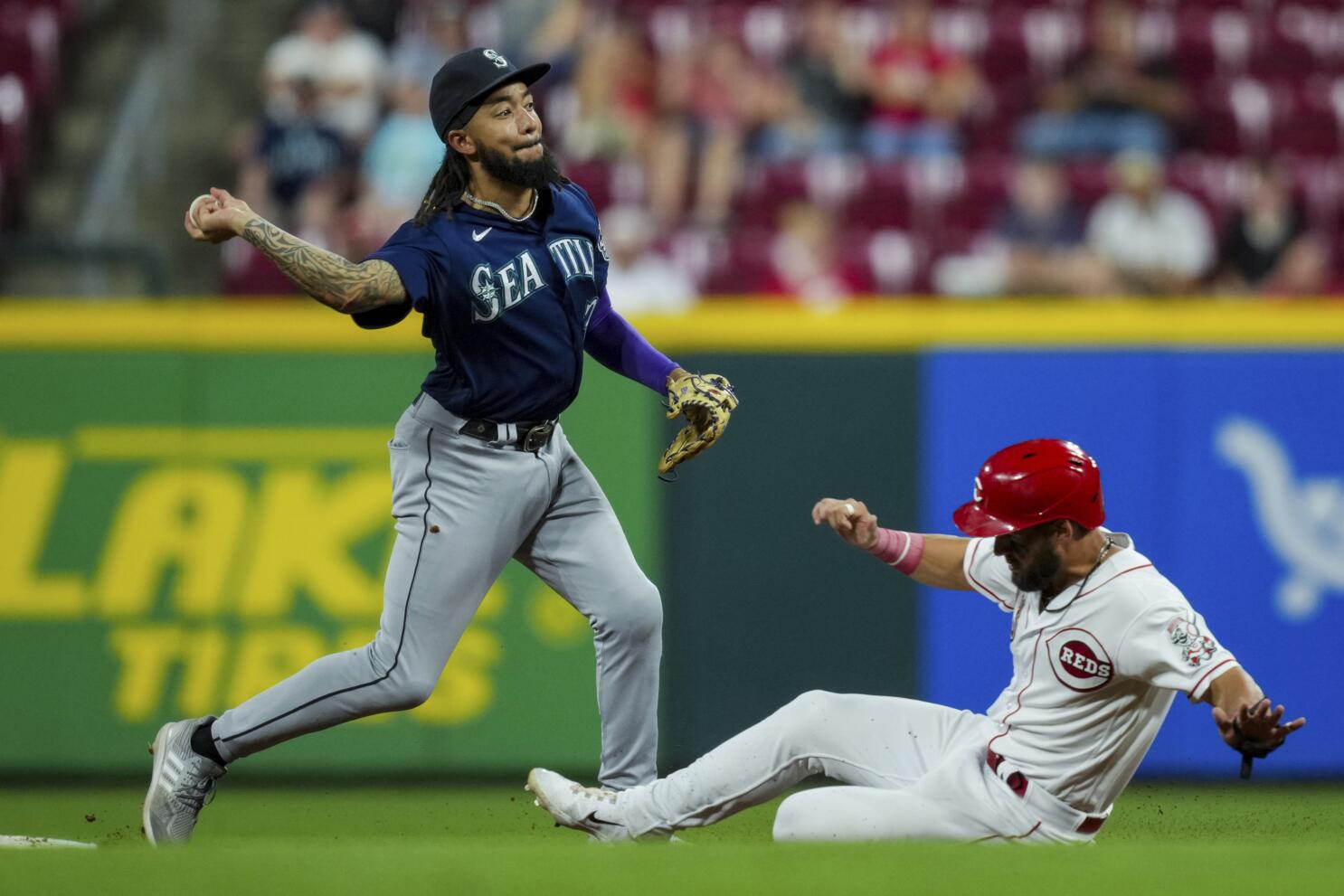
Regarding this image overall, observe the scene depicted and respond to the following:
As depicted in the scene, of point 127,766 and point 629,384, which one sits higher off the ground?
point 629,384

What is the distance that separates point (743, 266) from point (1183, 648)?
4870 mm

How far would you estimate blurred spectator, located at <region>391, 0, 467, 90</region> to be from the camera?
9.22 metres

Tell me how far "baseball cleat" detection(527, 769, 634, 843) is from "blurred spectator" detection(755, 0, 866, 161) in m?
5.29

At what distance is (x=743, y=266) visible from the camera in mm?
8445

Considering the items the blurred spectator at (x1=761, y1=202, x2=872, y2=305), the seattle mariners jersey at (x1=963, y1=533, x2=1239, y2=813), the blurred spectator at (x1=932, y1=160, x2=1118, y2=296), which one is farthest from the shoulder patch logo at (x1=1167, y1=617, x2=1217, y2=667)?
the blurred spectator at (x1=932, y1=160, x2=1118, y2=296)

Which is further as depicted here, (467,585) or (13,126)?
(13,126)

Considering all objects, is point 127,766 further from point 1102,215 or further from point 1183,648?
point 1102,215

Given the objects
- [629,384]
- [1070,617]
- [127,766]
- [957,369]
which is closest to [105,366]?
[127,766]

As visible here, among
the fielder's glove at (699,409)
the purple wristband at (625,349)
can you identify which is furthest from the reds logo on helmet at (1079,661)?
the purple wristband at (625,349)

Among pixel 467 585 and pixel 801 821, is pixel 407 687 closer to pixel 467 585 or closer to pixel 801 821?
pixel 467 585

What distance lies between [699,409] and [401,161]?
441 centimetres

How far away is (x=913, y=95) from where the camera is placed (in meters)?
9.39

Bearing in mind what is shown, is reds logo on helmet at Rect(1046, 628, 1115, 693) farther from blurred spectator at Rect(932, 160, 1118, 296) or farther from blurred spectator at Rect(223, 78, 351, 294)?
blurred spectator at Rect(223, 78, 351, 294)

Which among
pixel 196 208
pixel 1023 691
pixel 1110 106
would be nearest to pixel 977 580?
pixel 1023 691
